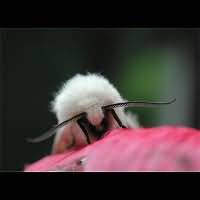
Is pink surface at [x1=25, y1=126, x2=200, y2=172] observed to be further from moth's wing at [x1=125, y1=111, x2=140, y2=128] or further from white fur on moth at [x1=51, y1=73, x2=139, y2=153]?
moth's wing at [x1=125, y1=111, x2=140, y2=128]

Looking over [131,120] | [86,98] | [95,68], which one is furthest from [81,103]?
[95,68]

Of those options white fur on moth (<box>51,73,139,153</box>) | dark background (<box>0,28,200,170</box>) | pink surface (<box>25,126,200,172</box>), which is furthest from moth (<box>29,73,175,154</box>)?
dark background (<box>0,28,200,170</box>)

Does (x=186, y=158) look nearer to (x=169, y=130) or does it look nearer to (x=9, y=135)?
(x=169, y=130)

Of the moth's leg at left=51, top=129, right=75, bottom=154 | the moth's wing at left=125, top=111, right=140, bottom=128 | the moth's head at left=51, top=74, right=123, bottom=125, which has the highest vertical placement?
the moth's head at left=51, top=74, right=123, bottom=125

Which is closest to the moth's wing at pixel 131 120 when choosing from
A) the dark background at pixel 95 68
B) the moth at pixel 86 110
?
the moth at pixel 86 110

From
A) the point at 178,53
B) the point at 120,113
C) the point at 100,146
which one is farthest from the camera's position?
the point at 178,53

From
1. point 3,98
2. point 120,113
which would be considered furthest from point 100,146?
point 3,98
